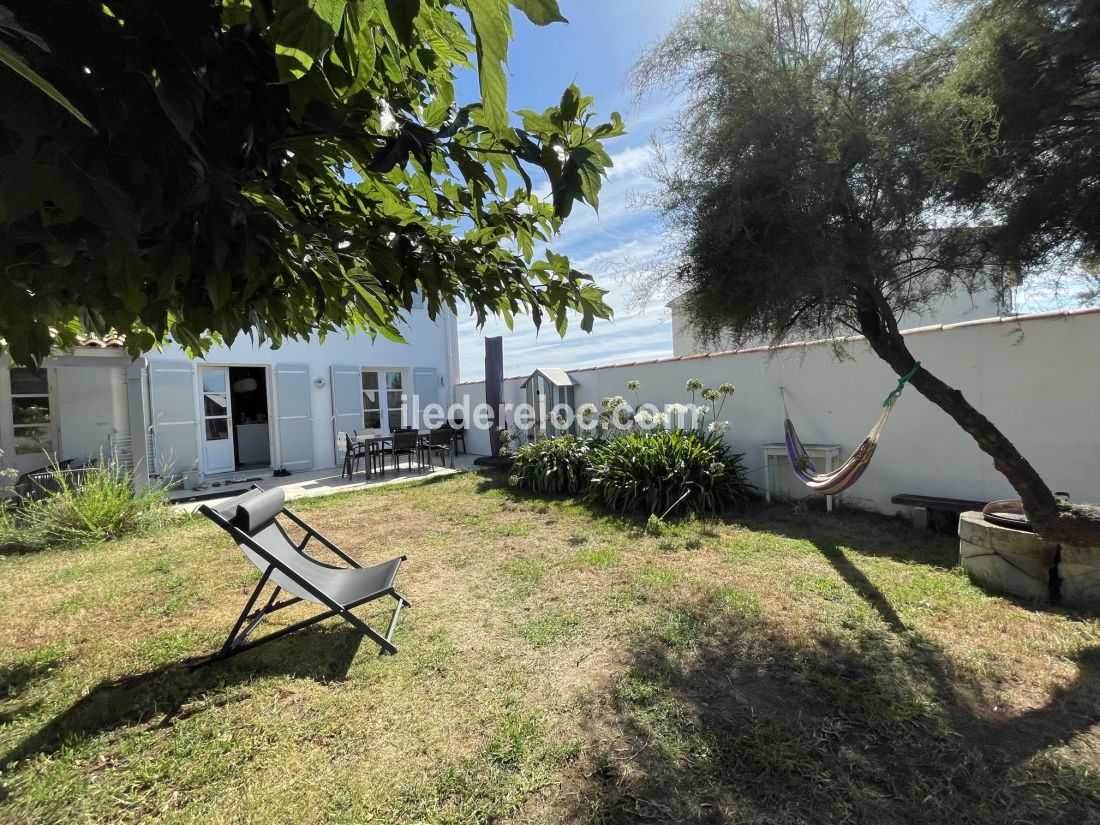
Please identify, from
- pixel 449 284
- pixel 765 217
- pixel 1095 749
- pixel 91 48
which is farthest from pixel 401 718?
pixel 765 217

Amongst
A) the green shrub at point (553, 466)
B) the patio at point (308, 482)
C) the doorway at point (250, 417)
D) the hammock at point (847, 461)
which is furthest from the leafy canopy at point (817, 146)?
the doorway at point (250, 417)

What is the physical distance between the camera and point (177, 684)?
2586 mm

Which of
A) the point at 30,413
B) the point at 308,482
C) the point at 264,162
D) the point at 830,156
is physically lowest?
the point at 308,482

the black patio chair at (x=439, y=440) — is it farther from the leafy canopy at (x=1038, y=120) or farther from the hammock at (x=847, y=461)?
the leafy canopy at (x=1038, y=120)

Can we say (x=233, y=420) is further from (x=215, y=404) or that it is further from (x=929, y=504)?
(x=929, y=504)

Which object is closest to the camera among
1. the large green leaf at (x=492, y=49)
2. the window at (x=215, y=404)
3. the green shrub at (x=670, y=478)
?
the large green leaf at (x=492, y=49)

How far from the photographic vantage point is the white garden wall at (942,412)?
13.4ft

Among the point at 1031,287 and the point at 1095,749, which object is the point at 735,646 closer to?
the point at 1095,749

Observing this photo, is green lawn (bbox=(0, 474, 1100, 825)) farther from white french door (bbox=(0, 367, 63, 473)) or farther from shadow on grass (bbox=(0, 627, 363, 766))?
white french door (bbox=(0, 367, 63, 473))

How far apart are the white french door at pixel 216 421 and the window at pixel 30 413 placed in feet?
7.01

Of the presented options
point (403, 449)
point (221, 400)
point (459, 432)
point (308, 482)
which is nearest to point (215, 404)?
point (221, 400)

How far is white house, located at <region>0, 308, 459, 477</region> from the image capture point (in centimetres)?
747

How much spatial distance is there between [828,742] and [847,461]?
3.18 meters

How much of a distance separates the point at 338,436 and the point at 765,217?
9.88 metres
